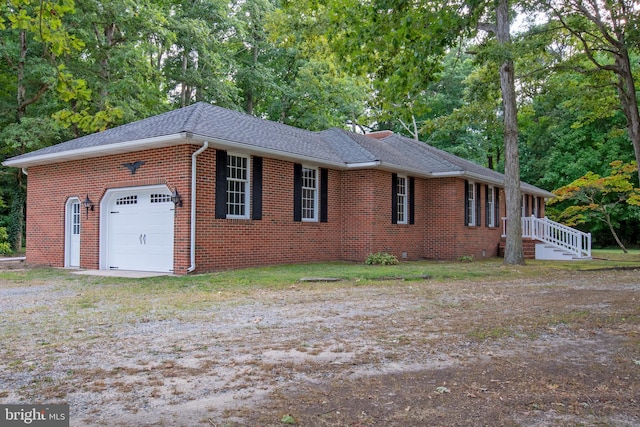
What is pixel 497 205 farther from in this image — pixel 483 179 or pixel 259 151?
pixel 259 151

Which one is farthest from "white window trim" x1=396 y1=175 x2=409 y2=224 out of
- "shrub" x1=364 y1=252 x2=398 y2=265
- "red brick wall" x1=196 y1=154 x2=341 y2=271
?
"shrub" x1=364 y1=252 x2=398 y2=265

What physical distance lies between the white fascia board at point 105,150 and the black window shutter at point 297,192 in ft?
13.1

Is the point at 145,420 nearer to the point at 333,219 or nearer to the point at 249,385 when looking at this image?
the point at 249,385

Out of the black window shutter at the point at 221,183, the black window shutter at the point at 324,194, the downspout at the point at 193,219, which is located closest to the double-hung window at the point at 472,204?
the black window shutter at the point at 324,194

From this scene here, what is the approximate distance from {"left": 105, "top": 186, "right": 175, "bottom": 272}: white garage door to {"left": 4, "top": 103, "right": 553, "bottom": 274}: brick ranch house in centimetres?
4

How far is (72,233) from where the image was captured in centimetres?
1506

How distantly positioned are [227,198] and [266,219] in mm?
1408

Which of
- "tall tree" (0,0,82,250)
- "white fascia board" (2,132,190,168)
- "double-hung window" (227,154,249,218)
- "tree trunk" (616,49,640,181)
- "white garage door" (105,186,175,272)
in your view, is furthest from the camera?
"tall tree" (0,0,82,250)

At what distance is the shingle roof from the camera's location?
12.5 metres

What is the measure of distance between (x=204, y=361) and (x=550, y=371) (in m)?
2.86

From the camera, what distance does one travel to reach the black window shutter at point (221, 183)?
12.7 metres

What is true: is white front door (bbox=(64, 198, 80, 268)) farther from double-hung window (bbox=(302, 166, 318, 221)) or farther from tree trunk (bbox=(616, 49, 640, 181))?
tree trunk (bbox=(616, 49, 640, 181))

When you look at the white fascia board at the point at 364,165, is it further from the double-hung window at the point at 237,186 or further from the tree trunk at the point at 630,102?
the tree trunk at the point at 630,102

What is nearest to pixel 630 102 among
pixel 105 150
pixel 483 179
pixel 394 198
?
pixel 483 179
